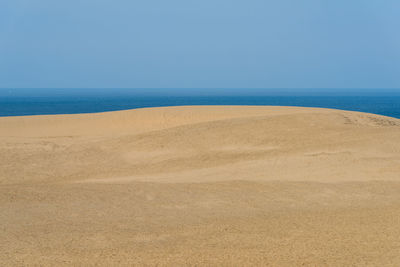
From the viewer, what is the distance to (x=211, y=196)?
9.88 metres

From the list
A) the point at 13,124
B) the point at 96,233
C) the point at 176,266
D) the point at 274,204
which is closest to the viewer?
the point at 176,266

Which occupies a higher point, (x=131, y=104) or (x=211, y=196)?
(x=211, y=196)

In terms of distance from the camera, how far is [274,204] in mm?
9336

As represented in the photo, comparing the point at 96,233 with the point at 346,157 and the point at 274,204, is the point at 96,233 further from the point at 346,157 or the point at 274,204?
the point at 346,157

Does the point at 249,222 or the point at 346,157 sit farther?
the point at 346,157

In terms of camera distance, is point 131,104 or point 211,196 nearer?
point 211,196

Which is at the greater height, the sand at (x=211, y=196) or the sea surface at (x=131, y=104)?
the sand at (x=211, y=196)

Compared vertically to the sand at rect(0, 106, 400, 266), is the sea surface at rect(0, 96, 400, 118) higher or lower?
lower

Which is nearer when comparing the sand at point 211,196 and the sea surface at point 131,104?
the sand at point 211,196

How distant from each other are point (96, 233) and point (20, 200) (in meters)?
2.80

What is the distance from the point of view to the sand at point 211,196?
21.6ft

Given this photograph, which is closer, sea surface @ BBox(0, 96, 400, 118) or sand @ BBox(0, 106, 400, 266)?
sand @ BBox(0, 106, 400, 266)

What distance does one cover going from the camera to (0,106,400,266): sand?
659 centimetres

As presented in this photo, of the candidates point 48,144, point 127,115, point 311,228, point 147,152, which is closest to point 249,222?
point 311,228
